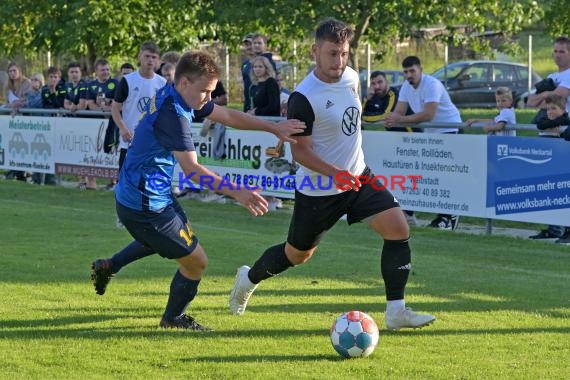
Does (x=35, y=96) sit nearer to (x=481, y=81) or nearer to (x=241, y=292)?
(x=241, y=292)

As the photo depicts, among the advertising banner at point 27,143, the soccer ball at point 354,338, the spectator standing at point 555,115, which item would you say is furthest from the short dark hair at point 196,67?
the advertising banner at point 27,143

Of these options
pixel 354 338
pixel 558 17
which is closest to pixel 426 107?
pixel 354 338

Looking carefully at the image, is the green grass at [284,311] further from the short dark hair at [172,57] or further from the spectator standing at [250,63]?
the spectator standing at [250,63]

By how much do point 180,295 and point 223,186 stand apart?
1185mm

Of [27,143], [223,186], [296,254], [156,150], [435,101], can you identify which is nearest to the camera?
[223,186]

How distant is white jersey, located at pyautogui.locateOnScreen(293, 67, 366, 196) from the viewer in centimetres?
779

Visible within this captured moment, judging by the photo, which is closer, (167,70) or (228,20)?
(167,70)

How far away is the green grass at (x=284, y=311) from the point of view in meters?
6.88

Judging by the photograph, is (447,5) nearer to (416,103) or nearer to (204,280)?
(416,103)

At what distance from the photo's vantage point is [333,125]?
780cm

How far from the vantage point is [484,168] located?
44.1ft

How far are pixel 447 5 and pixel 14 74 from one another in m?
9.09

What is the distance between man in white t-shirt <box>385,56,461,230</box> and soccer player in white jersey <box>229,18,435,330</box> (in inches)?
253

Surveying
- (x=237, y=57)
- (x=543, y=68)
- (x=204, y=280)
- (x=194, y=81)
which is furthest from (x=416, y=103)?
(x=543, y=68)
